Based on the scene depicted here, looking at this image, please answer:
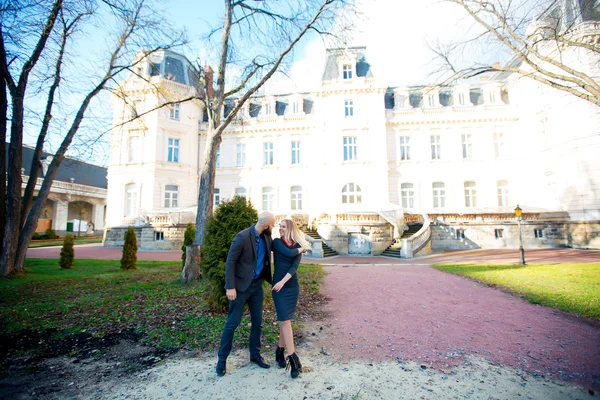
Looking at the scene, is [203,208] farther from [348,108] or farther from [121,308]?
[348,108]

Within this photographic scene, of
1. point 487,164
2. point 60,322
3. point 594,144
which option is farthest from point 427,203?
point 60,322

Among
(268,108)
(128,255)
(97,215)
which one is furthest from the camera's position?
(97,215)

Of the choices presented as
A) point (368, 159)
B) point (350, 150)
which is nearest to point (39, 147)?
point (350, 150)

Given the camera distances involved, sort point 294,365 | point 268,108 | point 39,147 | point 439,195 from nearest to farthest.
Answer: point 294,365
point 39,147
point 439,195
point 268,108

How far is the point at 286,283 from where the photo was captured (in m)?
3.64

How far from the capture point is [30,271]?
406 inches

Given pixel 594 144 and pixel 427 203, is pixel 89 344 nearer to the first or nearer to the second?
pixel 427 203

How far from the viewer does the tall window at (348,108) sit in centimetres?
2433

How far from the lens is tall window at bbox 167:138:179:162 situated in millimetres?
24953

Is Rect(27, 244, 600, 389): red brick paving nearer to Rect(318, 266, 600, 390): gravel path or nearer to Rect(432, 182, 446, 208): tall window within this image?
Rect(318, 266, 600, 390): gravel path

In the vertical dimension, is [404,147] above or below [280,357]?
above

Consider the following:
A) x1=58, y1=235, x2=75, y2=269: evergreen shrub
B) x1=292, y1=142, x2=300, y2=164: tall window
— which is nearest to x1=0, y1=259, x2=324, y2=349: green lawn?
x1=58, y1=235, x2=75, y2=269: evergreen shrub

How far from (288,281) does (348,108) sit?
23.0m

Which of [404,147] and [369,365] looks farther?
[404,147]
